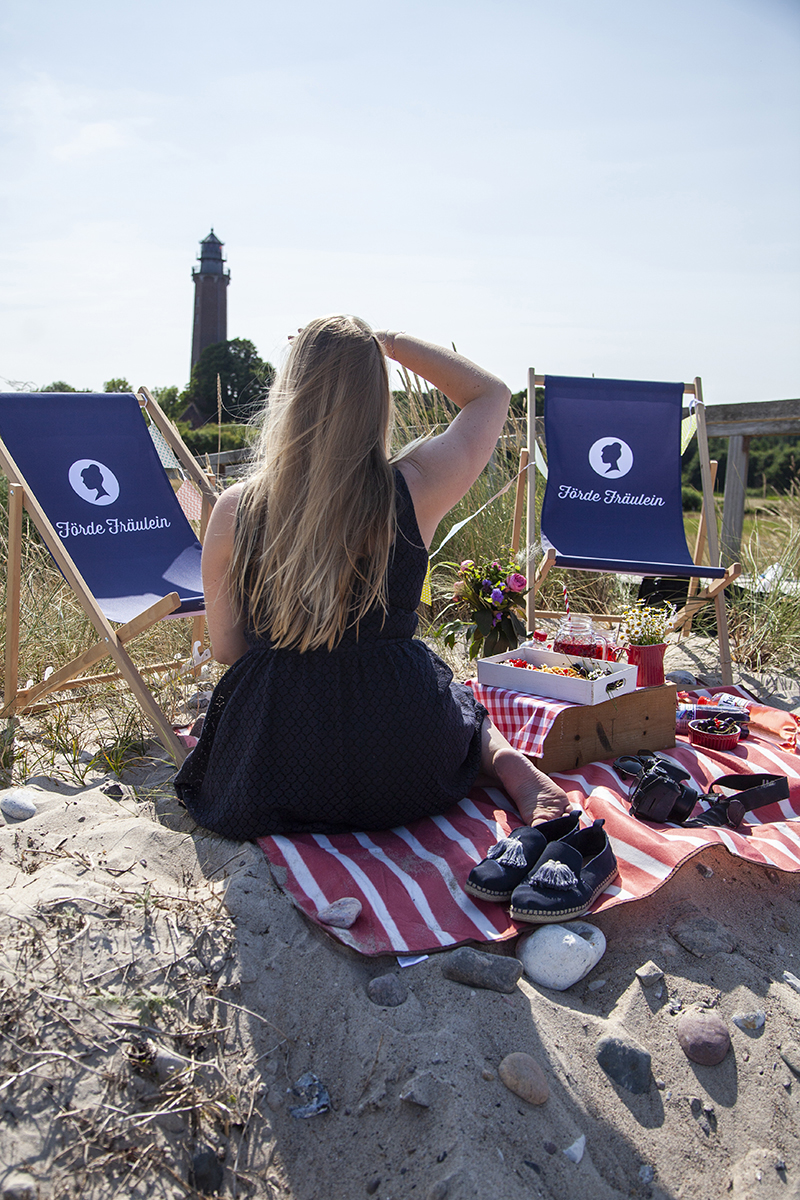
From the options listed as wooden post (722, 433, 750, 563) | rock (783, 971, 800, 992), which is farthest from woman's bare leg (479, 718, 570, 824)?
wooden post (722, 433, 750, 563)

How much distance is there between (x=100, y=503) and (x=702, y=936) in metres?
2.81

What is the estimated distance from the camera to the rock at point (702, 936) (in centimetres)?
174

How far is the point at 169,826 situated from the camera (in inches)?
87.0

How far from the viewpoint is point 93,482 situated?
356 centimetres

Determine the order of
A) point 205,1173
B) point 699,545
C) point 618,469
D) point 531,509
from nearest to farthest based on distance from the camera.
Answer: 1. point 205,1173
2. point 531,509
3. point 618,469
4. point 699,545

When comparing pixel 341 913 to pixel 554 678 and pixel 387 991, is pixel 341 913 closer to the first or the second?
pixel 387 991

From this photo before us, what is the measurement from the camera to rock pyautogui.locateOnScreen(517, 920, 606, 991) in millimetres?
1630

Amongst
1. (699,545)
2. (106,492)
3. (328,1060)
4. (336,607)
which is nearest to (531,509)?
(699,545)

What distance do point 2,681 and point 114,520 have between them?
0.80 m

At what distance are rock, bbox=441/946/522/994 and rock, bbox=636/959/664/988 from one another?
0.82 feet

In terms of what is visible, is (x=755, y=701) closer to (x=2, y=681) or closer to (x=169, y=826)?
(x=169, y=826)

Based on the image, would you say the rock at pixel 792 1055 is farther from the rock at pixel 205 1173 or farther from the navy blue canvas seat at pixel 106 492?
the navy blue canvas seat at pixel 106 492

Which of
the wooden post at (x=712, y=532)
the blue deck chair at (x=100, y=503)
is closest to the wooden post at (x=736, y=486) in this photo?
the wooden post at (x=712, y=532)

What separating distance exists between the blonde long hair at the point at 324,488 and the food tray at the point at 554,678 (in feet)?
3.08
